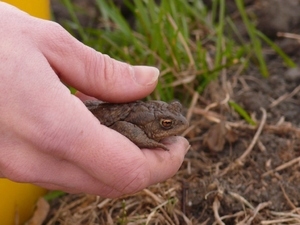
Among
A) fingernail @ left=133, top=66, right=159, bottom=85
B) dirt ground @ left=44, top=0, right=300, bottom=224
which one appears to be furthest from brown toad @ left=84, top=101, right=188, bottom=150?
dirt ground @ left=44, top=0, right=300, bottom=224

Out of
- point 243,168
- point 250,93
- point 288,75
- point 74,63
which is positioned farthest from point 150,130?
point 288,75

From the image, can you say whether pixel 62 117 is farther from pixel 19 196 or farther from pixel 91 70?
pixel 19 196

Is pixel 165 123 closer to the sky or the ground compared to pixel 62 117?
closer to the ground

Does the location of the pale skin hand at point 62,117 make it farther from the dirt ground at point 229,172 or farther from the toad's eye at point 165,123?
the dirt ground at point 229,172

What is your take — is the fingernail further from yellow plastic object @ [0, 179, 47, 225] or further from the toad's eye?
yellow plastic object @ [0, 179, 47, 225]

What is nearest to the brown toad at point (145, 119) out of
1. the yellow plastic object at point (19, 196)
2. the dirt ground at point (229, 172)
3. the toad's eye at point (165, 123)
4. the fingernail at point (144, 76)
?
the toad's eye at point (165, 123)

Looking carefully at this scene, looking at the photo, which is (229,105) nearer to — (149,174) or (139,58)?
(139,58)

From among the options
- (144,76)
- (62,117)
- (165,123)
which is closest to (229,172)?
(165,123)
